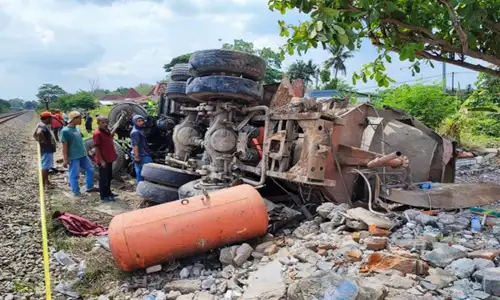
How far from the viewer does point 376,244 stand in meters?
3.44

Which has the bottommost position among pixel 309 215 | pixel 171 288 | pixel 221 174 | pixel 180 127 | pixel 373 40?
pixel 171 288

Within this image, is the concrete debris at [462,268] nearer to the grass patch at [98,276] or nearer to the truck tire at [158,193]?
the grass patch at [98,276]

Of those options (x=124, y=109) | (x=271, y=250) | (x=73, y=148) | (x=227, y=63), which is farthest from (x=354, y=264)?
(x=124, y=109)

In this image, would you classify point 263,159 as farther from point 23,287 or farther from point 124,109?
point 124,109

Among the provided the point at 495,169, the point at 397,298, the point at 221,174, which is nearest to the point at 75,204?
the point at 221,174

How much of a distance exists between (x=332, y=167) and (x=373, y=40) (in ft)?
5.32

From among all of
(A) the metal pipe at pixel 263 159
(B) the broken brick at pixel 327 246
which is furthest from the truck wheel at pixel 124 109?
(B) the broken brick at pixel 327 246

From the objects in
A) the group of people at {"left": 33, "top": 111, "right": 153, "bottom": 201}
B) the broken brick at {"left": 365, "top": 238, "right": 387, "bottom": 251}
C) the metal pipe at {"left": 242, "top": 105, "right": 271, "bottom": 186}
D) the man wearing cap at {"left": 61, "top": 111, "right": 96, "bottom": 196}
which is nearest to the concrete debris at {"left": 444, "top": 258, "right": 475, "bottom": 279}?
the broken brick at {"left": 365, "top": 238, "right": 387, "bottom": 251}

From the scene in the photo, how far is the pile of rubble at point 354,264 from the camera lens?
2.76 meters

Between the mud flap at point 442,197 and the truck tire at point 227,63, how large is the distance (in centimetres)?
224

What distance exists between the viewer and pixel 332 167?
4883 millimetres

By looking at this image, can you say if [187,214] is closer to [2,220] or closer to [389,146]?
[389,146]

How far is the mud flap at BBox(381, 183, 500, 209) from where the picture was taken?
4.75 m

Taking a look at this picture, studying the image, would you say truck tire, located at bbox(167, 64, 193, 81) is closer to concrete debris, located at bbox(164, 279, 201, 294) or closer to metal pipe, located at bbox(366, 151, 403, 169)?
metal pipe, located at bbox(366, 151, 403, 169)
